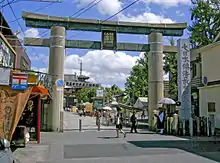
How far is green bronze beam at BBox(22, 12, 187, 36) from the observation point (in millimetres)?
22250

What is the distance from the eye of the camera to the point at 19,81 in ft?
34.0

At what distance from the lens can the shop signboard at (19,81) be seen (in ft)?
33.9

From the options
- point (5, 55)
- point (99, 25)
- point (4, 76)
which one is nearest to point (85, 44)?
point (99, 25)

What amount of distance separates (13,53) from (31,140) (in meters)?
8.84

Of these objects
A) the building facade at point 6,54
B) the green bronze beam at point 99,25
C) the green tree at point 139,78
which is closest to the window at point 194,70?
the green bronze beam at point 99,25

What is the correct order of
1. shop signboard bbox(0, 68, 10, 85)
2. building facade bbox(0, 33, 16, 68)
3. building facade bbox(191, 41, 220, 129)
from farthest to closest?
building facade bbox(191, 41, 220, 129) < building facade bbox(0, 33, 16, 68) < shop signboard bbox(0, 68, 10, 85)

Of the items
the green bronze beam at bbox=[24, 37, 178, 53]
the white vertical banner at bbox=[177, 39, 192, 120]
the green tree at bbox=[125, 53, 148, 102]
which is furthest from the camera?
the green tree at bbox=[125, 53, 148, 102]

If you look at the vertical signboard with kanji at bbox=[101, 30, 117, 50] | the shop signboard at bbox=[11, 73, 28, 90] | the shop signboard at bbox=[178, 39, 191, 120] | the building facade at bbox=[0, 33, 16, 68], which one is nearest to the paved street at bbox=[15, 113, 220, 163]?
the shop signboard at bbox=[11, 73, 28, 90]

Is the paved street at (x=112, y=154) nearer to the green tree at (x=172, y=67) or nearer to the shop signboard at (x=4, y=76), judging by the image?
the shop signboard at (x=4, y=76)

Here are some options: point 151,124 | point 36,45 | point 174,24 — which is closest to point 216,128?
point 151,124

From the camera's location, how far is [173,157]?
11.2m

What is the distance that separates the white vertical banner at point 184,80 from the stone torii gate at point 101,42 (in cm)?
405

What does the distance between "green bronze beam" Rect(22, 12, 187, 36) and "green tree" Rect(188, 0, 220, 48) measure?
104 inches

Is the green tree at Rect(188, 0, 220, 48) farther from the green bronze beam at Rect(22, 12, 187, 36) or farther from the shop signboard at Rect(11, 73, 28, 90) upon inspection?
the shop signboard at Rect(11, 73, 28, 90)
